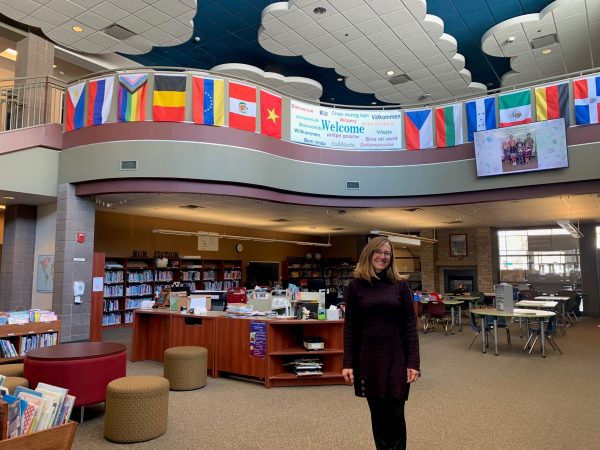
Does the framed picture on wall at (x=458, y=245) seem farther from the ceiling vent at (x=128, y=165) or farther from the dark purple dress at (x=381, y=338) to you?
the dark purple dress at (x=381, y=338)

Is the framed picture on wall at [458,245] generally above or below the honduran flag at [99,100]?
below

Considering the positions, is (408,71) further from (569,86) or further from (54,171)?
(54,171)

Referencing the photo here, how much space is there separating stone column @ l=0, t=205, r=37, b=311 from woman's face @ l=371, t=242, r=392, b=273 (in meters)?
8.66

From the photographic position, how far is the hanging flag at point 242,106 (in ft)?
28.7

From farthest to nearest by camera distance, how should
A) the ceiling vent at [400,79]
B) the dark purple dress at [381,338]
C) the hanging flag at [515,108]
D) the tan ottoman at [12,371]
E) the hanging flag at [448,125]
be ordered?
1. the ceiling vent at [400,79]
2. the hanging flag at [448,125]
3. the hanging flag at [515,108]
4. the tan ottoman at [12,371]
5. the dark purple dress at [381,338]

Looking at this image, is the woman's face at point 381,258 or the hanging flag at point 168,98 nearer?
the woman's face at point 381,258

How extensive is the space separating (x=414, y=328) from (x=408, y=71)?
1068cm

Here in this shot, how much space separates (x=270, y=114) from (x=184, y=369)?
5.43m

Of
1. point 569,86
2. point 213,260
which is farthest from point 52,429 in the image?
point 213,260

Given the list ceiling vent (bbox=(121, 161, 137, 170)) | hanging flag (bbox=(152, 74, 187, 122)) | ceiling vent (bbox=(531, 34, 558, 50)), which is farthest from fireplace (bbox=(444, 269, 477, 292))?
ceiling vent (bbox=(121, 161, 137, 170))

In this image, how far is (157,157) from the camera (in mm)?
8242

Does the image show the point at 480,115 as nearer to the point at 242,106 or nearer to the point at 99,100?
the point at 242,106

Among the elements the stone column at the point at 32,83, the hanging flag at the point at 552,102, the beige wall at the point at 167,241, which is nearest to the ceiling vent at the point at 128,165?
the stone column at the point at 32,83

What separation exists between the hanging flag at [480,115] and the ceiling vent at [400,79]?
10.5 ft
